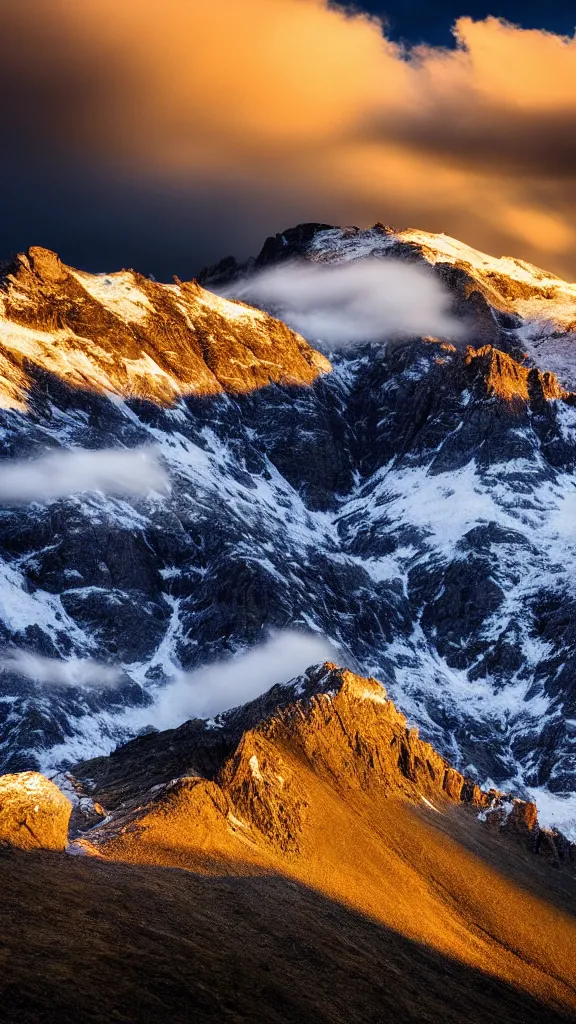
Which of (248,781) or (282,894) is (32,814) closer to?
(282,894)

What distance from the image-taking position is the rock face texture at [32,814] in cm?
A: 12188

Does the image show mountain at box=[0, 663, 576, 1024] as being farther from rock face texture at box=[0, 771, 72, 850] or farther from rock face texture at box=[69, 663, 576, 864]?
rock face texture at box=[0, 771, 72, 850]

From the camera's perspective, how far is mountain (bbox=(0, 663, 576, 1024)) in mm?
92938

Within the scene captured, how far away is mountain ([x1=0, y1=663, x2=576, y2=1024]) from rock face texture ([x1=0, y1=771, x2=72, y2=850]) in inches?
49.7

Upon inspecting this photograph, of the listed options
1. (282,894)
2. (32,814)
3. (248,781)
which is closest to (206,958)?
(32,814)

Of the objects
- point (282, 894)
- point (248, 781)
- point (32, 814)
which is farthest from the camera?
point (248, 781)

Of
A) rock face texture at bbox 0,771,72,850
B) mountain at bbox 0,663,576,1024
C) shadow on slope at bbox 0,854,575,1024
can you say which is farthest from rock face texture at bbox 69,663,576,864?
shadow on slope at bbox 0,854,575,1024

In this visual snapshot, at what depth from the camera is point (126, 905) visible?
109 metres

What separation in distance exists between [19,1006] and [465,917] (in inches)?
3514

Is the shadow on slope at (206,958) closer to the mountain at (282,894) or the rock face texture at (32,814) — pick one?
the mountain at (282,894)

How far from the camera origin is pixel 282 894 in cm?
13775

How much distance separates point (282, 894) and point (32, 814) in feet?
90.8

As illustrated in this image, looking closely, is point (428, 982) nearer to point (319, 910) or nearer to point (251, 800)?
point (319, 910)

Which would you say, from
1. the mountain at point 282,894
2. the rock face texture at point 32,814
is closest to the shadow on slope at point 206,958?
the mountain at point 282,894
